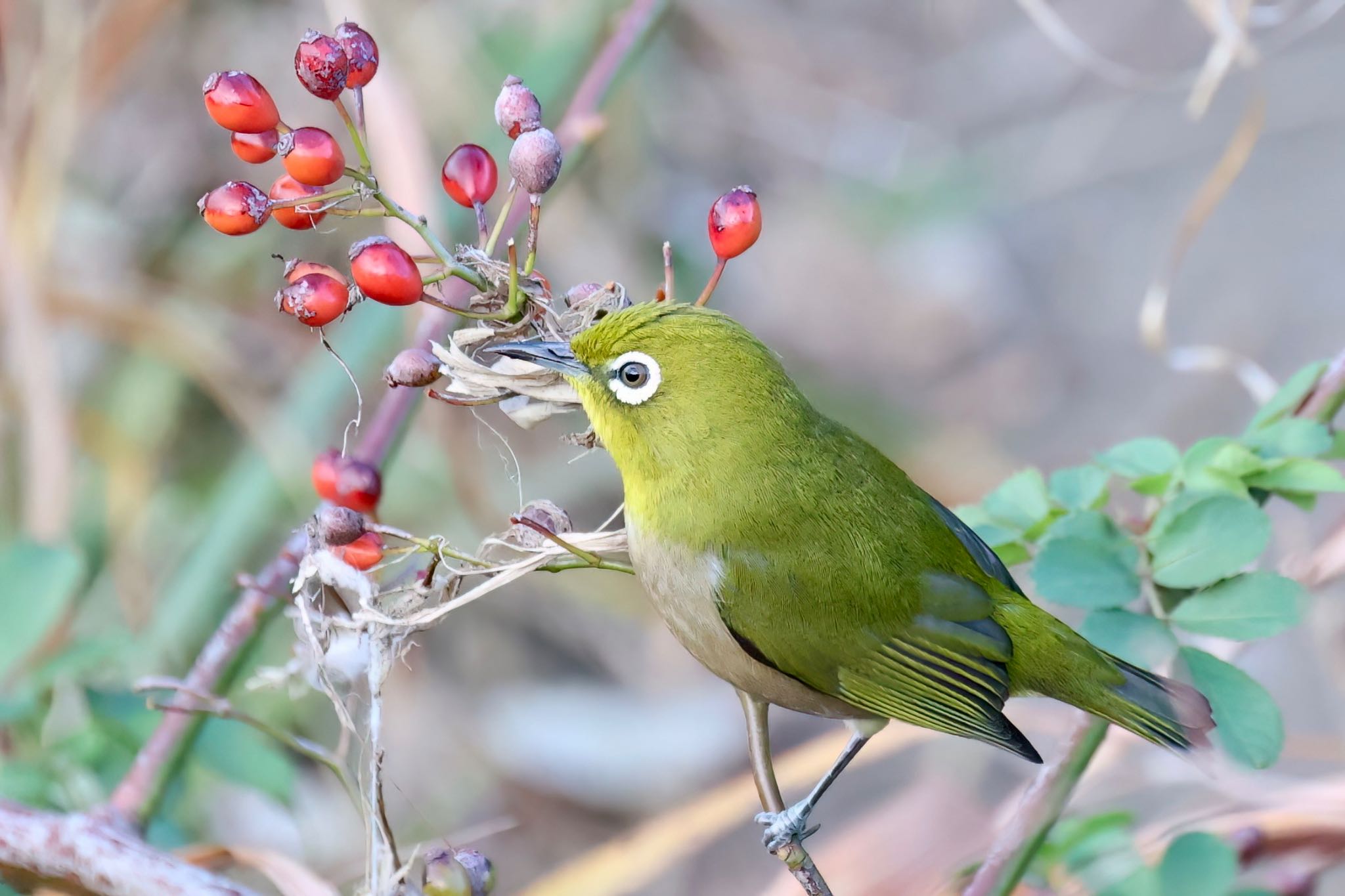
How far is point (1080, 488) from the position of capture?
159cm

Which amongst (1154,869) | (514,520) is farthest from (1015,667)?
(514,520)

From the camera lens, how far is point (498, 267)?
116 cm

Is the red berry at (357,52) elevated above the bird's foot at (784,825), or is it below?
above

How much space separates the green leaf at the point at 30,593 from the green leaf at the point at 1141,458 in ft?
4.67

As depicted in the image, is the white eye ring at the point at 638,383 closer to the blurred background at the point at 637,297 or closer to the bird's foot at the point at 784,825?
the bird's foot at the point at 784,825

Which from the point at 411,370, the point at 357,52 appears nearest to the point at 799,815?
the point at 411,370

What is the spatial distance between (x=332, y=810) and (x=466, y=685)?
51 cm

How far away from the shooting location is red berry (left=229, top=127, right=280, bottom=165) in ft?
3.70

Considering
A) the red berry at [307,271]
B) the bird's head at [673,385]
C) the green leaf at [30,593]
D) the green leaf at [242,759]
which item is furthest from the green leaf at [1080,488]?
the green leaf at [30,593]

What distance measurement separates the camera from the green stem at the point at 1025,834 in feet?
4.55

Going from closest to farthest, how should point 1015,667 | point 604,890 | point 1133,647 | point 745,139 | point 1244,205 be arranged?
point 1133,647, point 1015,667, point 604,890, point 1244,205, point 745,139

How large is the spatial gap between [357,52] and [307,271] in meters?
0.20

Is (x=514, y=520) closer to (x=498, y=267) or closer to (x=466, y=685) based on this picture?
(x=498, y=267)

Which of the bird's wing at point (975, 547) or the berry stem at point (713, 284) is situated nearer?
the berry stem at point (713, 284)
